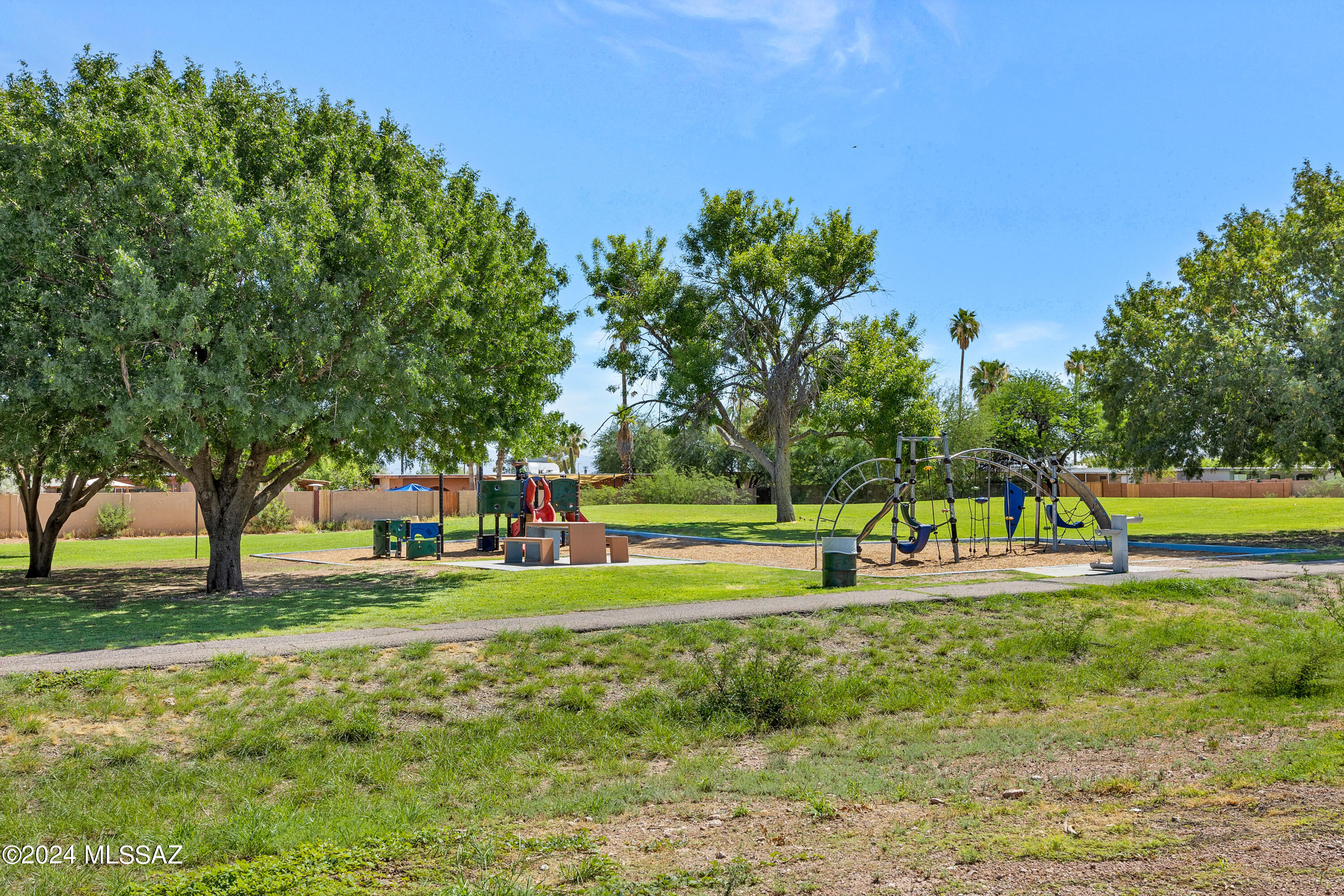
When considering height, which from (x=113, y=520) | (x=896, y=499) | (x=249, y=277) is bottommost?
(x=113, y=520)

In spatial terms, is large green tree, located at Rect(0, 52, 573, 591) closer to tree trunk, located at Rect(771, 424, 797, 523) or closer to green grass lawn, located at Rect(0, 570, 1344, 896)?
green grass lawn, located at Rect(0, 570, 1344, 896)

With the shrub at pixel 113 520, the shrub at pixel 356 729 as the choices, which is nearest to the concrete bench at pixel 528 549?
the shrub at pixel 356 729

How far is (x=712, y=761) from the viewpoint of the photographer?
26.8 feet

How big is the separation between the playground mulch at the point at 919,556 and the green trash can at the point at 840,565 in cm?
260

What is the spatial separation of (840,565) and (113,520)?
33.8 meters

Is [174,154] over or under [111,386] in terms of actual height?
over

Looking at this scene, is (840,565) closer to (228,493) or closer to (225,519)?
(225,519)

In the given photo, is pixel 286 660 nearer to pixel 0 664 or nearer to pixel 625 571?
pixel 0 664

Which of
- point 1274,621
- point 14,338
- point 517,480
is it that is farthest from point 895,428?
point 14,338

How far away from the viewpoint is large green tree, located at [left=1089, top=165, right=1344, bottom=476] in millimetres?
25609

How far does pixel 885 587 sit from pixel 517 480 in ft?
47.0

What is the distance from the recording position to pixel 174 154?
1412 cm

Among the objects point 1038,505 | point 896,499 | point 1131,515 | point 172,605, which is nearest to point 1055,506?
point 1038,505

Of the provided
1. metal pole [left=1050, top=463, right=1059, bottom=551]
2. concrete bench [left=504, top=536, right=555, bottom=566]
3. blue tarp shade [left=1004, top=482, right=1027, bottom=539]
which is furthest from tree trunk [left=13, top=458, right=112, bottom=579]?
metal pole [left=1050, top=463, right=1059, bottom=551]
